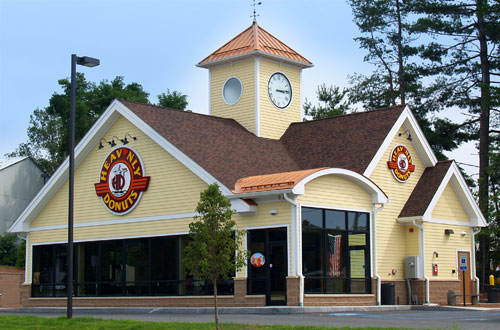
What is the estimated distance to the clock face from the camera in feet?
124

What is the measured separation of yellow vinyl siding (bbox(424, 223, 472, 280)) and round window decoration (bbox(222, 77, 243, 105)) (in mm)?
10483

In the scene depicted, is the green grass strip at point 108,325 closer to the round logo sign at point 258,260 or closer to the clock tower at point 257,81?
the round logo sign at point 258,260

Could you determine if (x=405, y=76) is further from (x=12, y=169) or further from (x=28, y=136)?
(x=28, y=136)

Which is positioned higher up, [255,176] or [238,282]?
[255,176]

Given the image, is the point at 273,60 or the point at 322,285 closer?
the point at 322,285

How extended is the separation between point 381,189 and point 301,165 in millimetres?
3817

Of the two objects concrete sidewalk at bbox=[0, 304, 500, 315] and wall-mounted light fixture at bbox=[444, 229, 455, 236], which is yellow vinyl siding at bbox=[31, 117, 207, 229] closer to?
concrete sidewalk at bbox=[0, 304, 500, 315]

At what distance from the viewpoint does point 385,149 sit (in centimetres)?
3294

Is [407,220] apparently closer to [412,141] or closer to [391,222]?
[391,222]

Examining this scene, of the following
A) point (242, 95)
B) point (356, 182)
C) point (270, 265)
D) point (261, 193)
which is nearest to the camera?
point (261, 193)

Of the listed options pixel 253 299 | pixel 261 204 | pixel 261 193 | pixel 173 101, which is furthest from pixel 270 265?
pixel 173 101

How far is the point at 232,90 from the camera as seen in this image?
124ft

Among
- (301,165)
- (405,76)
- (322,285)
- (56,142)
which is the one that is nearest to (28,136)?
(56,142)

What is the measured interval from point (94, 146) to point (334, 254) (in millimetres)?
11394
